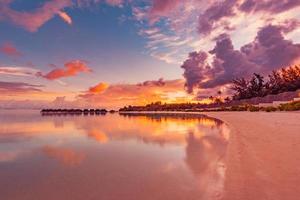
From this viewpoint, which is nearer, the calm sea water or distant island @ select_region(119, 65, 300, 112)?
the calm sea water

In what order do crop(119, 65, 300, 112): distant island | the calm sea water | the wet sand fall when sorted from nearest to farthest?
the wet sand
the calm sea water
crop(119, 65, 300, 112): distant island

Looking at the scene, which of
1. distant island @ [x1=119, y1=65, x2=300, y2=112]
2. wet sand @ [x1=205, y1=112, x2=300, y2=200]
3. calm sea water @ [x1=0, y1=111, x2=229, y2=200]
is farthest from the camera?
distant island @ [x1=119, y1=65, x2=300, y2=112]

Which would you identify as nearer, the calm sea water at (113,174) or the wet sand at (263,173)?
the wet sand at (263,173)

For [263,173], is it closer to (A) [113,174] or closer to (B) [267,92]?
(A) [113,174]

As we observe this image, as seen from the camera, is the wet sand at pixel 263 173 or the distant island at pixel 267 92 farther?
the distant island at pixel 267 92

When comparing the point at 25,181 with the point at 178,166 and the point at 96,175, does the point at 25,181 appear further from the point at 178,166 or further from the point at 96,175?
the point at 178,166

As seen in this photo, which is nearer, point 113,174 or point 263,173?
point 263,173

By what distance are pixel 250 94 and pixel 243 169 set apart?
87360 mm

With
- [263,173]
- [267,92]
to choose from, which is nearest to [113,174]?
[263,173]

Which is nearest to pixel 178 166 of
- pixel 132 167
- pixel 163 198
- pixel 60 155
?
pixel 132 167

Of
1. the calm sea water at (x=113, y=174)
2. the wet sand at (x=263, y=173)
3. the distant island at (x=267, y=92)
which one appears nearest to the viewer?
the wet sand at (x=263, y=173)

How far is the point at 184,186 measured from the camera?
6.37m

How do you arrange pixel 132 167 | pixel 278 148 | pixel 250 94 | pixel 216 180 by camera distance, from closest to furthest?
pixel 216 180 → pixel 132 167 → pixel 278 148 → pixel 250 94

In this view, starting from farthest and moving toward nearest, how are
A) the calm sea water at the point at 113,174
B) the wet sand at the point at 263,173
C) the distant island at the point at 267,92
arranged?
the distant island at the point at 267,92 < the calm sea water at the point at 113,174 < the wet sand at the point at 263,173
